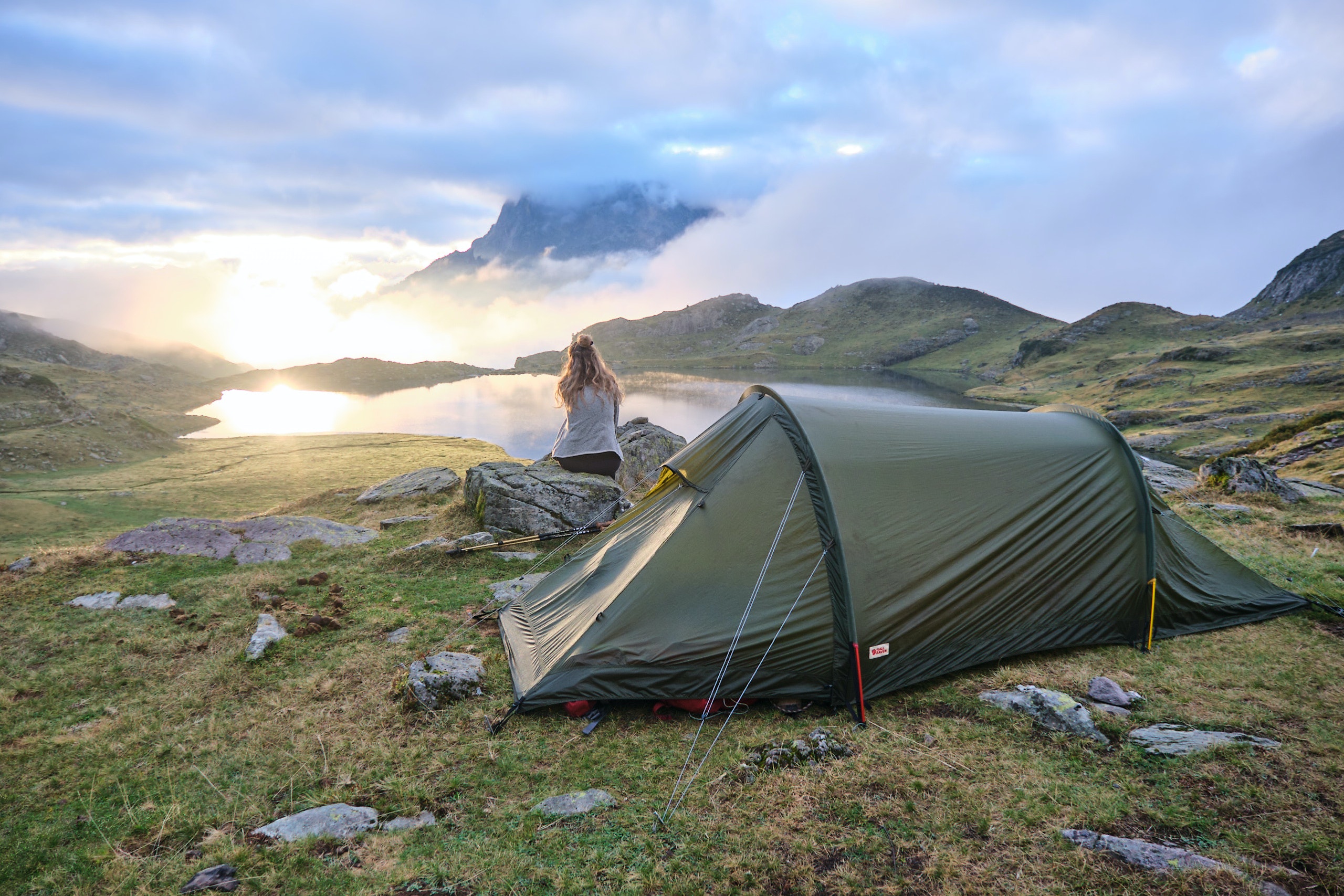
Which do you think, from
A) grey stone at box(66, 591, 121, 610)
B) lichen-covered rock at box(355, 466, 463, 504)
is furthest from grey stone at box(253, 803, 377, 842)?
lichen-covered rock at box(355, 466, 463, 504)

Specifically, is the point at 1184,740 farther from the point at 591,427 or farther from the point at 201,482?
the point at 201,482

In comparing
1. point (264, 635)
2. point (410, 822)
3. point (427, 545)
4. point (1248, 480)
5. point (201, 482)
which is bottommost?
point (201, 482)

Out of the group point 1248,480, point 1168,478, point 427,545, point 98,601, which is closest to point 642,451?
point 427,545

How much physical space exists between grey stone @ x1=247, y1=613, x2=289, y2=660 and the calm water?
34473 mm

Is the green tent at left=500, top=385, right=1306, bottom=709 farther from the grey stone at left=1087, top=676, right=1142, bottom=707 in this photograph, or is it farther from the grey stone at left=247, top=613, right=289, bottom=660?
the grey stone at left=247, top=613, right=289, bottom=660

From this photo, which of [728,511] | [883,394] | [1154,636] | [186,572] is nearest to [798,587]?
[728,511]

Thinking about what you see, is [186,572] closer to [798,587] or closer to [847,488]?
[798,587]

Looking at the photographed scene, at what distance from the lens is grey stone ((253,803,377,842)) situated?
16.7ft

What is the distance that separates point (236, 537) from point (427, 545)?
4101 millimetres

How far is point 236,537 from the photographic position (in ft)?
41.7

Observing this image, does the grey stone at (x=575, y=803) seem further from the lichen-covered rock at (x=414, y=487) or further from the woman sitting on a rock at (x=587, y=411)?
the lichen-covered rock at (x=414, y=487)

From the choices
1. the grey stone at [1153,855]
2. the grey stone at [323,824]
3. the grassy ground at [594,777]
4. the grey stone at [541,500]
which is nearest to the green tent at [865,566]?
the grassy ground at [594,777]

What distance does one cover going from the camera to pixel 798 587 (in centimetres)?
721

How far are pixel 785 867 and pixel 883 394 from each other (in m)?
108
